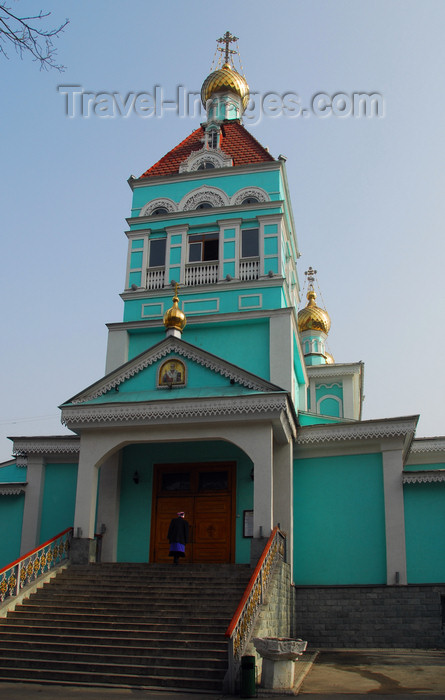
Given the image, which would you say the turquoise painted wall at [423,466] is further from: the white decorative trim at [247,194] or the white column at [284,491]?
the white decorative trim at [247,194]

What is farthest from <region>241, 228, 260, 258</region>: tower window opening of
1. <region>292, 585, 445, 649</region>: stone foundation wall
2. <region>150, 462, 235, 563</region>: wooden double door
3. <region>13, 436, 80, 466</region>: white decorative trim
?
<region>292, 585, 445, 649</region>: stone foundation wall

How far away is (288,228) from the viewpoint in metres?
20.0

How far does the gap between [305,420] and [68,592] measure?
6905 mm

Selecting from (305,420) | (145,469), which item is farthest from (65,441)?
(305,420)

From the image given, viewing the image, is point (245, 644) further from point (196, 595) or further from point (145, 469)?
point (145, 469)

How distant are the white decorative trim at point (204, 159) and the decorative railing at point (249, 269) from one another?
3375mm

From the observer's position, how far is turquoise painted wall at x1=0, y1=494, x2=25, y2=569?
16438mm

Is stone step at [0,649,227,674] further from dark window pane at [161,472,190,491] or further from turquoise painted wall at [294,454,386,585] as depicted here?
dark window pane at [161,472,190,491]

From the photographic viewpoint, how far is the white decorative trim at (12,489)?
16703 mm

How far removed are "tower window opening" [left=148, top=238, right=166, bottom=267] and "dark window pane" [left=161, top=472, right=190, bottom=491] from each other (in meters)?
5.89

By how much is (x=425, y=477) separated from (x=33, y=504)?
9025 mm

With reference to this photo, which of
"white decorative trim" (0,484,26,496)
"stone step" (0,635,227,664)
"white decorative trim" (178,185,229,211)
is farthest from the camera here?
"white decorative trim" (178,185,229,211)

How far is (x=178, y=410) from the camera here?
13.7 meters

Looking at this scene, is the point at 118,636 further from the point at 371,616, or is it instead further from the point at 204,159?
the point at 204,159
